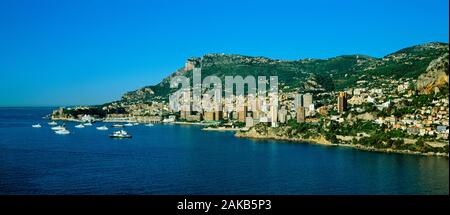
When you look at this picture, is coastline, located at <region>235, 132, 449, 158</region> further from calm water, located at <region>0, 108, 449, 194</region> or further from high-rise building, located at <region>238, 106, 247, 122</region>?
high-rise building, located at <region>238, 106, 247, 122</region>

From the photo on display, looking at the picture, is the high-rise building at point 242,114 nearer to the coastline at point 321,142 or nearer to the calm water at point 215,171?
the coastline at point 321,142

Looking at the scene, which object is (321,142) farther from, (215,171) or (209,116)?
(209,116)

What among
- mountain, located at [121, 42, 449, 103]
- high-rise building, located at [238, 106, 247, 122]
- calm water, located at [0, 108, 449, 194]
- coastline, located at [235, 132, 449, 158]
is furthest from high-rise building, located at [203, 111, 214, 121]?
calm water, located at [0, 108, 449, 194]

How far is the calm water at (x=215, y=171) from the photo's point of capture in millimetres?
7473

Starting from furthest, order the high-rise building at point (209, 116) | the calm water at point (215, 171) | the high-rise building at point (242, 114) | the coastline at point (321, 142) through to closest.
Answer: the high-rise building at point (209, 116)
the high-rise building at point (242, 114)
the coastline at point (321, 142)
the calm water at point (215, 171)

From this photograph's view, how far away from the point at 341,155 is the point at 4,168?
23.4ft

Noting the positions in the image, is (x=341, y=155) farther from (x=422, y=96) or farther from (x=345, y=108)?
(x=345, y=108)

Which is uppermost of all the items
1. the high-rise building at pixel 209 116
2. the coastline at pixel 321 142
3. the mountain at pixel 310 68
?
the mountain at pixel 310 68

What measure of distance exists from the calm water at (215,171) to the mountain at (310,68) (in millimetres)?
13027

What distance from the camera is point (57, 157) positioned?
11.5 meters

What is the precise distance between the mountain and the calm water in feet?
42.7

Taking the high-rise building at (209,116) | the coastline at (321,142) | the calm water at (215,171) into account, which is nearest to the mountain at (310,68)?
the high-rise building at (209,116)

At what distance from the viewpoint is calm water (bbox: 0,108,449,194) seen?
24.5 feet
